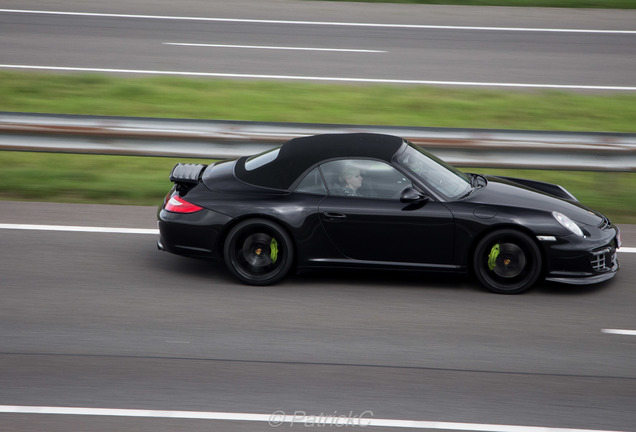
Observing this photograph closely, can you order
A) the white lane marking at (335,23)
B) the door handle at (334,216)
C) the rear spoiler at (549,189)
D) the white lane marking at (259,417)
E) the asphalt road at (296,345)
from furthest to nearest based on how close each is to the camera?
1. the white lane marking at (335,23)
2. the rear spoiler at (549,189)
3. the door handle at (334,216)
4. the asphalt road at (296,345)
5. the white lane marking at (259,417)

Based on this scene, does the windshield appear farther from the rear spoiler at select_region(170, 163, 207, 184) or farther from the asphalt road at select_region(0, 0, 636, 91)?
the asphalt road at select_region(0, 0, 636, 91)

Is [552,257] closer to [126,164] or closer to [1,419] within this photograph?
[1,419]

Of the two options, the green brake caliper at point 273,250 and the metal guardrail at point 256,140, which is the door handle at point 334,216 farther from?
the metal guardrail at point 256,140

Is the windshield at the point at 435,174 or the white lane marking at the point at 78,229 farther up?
the windshield at the point at 435,174

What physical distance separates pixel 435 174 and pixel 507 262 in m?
1.05

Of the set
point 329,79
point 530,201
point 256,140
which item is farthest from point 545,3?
point 530,201

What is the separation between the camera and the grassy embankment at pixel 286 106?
11125 mm

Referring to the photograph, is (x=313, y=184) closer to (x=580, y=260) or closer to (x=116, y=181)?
(x=580, y=260)

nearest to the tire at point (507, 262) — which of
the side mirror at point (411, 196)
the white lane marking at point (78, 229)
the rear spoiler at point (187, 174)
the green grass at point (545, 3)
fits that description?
the side mirror at point (411, 196)

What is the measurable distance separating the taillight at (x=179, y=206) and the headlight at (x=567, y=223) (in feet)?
10.6

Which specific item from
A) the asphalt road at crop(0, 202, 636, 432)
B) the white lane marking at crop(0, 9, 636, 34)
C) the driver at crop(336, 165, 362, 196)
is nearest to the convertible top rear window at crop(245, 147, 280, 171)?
the driver at crop(336, 165, 362, 196)

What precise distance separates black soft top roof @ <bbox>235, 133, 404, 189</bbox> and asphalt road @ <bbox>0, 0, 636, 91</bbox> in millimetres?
7035

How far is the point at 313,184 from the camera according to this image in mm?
7297

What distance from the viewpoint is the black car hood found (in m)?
7.25
